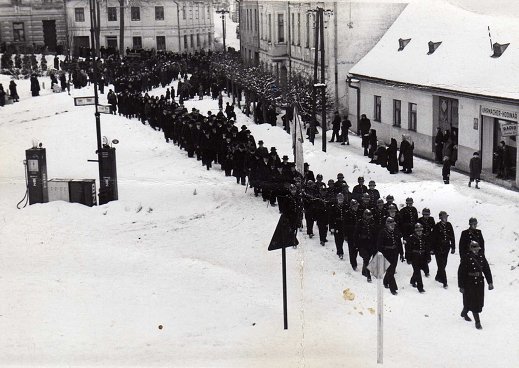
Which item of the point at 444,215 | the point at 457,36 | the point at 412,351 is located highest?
the point at 457,36

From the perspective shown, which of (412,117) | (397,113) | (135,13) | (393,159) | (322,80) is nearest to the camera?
(393,159)

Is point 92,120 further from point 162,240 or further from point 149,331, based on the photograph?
point 149,331

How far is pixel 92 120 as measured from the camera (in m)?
34.5

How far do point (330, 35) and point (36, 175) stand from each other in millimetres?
20082

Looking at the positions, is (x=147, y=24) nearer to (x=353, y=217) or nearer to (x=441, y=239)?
(x=353, y=217)

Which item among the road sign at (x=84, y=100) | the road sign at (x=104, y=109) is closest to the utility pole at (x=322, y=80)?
the road sign at (x=104, y=109)

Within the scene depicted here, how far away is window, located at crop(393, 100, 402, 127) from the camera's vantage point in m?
30.6

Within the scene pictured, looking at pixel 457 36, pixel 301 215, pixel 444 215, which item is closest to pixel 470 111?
pixel 457 36

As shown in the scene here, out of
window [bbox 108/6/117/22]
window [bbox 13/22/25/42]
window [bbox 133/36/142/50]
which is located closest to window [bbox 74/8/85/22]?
window [bbox 108/6/117/22]

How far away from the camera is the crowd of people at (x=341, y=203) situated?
1434 cm

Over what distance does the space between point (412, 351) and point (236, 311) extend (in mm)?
2966

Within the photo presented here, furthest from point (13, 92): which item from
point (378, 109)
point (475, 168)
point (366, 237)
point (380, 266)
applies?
point (380, 266)

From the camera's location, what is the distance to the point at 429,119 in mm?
28203

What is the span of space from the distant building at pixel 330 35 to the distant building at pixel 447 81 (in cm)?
115
